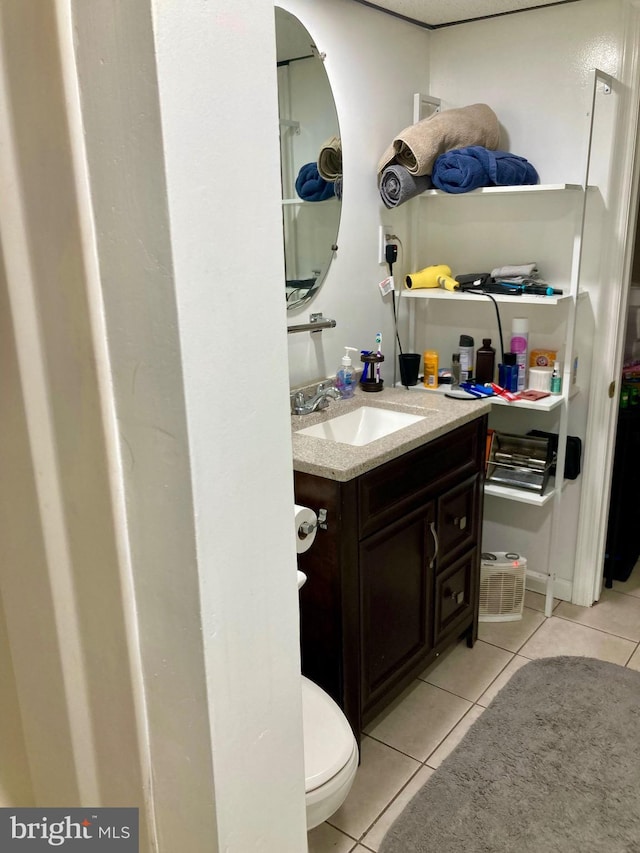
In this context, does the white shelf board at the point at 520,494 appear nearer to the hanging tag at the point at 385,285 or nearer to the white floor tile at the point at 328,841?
→ the hanging tag at the point at 385,285

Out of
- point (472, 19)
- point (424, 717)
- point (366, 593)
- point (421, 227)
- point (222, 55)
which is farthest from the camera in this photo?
point (421, 227)

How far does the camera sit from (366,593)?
5.98 feet

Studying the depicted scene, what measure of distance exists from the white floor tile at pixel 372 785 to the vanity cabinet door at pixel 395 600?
166 millimetres

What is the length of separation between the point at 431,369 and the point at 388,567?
35.8 inches

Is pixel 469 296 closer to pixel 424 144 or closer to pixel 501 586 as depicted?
pixel 424 144

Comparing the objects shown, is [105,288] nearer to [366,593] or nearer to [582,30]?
[366,593]

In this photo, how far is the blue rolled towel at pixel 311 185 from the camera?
2.10 meters

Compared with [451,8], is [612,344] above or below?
below

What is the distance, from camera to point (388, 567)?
6.23 ft

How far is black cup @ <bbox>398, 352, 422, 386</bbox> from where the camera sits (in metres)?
2.53

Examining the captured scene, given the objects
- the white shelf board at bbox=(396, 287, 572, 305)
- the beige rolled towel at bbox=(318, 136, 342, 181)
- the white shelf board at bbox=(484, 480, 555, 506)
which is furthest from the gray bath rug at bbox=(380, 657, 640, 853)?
the beige rolled towel at bbox=(318, 136, 342, 181)

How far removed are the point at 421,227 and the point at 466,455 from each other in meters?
1.02

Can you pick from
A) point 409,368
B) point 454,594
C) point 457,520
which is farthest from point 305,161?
point 454,594

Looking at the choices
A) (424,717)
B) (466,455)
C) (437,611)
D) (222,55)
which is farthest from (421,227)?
(222,55)
